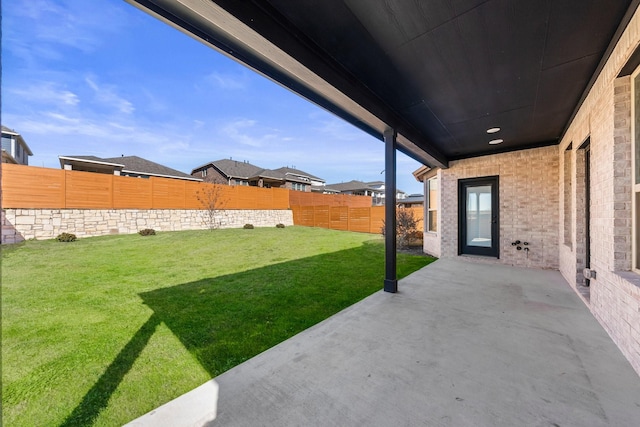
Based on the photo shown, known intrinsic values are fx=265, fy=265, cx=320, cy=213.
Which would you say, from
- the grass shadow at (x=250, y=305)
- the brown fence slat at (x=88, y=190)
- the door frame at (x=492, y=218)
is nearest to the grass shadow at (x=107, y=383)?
the grass shadow at (x=250, y=305)

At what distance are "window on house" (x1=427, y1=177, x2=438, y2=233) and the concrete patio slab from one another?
4.60 meters

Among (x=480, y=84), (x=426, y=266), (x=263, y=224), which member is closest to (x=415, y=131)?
(x=480, y=84)

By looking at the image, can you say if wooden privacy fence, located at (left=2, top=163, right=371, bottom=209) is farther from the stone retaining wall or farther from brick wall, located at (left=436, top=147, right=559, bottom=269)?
brick wall, located at (left=436, top=147, right=559, bottom=269)

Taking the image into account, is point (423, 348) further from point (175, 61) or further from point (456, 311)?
point (175, 61)

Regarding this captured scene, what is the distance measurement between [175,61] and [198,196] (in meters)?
7.62

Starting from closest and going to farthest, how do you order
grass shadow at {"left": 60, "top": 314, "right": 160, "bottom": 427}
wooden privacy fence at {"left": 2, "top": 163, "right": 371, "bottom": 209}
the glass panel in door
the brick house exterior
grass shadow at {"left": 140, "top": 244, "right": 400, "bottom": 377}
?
1. grass shadow at {"left": 60, "top": 314, "right": 160, "bottom": 427}
2. the brick house exterior
3. grass shadow at {"left": 140, "top": 244, "right": 400, "bottom": 377}
4. the glass panel in door
5. wooden privacy fence at {"left": 2, "top": 163, "right": 371, "bottom": 209}

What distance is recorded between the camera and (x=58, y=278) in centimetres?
453

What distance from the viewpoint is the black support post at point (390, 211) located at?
404 cm

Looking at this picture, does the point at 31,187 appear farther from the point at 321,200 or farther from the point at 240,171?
the point at 240,171

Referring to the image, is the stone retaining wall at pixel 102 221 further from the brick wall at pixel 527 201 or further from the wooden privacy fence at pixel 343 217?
the brick wall at pixel 527 201

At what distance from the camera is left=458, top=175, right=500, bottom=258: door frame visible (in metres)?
6.11

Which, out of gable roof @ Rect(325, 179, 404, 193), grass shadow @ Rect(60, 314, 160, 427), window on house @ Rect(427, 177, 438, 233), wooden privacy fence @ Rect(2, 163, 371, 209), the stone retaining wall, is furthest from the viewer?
gable roof @ Rect(325, 179, 404, 193)

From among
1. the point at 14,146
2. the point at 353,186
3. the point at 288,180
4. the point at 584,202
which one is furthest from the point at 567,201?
the point at 353,186

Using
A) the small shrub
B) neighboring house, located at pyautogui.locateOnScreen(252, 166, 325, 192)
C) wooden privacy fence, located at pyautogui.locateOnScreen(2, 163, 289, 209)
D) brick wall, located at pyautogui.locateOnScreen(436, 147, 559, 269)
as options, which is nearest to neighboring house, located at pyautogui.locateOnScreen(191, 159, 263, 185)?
neighboring house, located at pyautogui.locateOnScreen(252, 166, 325, 192)
